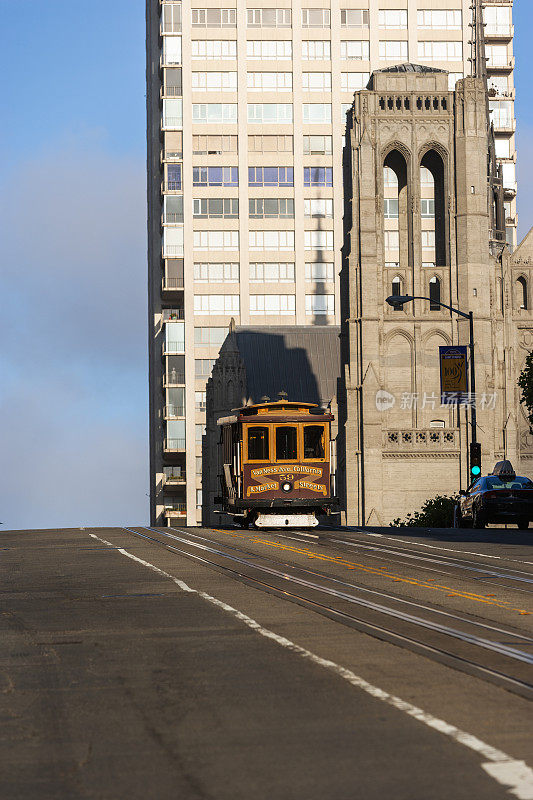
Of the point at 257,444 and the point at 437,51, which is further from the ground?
the point at 437,51

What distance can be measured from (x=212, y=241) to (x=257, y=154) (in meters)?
9.87

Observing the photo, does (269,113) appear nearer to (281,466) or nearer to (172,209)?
(172,209)

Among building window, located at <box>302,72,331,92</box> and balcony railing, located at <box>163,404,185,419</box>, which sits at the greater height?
building window, located at <box>302,72,331,92</box>

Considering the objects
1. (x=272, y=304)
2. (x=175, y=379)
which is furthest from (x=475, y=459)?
(x=272, y=304)

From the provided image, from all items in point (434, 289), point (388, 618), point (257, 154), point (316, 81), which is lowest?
point (388, 618)

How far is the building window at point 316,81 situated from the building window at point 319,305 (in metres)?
20.5

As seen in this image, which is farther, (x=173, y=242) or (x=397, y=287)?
(x=173, y=242)

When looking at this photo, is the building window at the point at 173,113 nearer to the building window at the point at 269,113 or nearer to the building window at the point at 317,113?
the building window at the point at 269,113

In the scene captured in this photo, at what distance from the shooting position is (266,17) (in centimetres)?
12012

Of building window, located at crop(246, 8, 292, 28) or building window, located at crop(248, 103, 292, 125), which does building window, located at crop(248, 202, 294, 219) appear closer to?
building window, located at crop(248, 103, 292, 125)

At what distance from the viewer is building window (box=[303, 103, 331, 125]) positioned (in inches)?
4724

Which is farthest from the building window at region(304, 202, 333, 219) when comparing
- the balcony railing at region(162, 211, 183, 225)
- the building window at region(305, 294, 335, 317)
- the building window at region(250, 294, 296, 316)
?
the balcony railing at region(162, 211, 183, 225)

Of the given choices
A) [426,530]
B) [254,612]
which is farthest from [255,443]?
[254,612]

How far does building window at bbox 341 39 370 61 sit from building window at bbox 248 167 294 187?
12.6 metres
